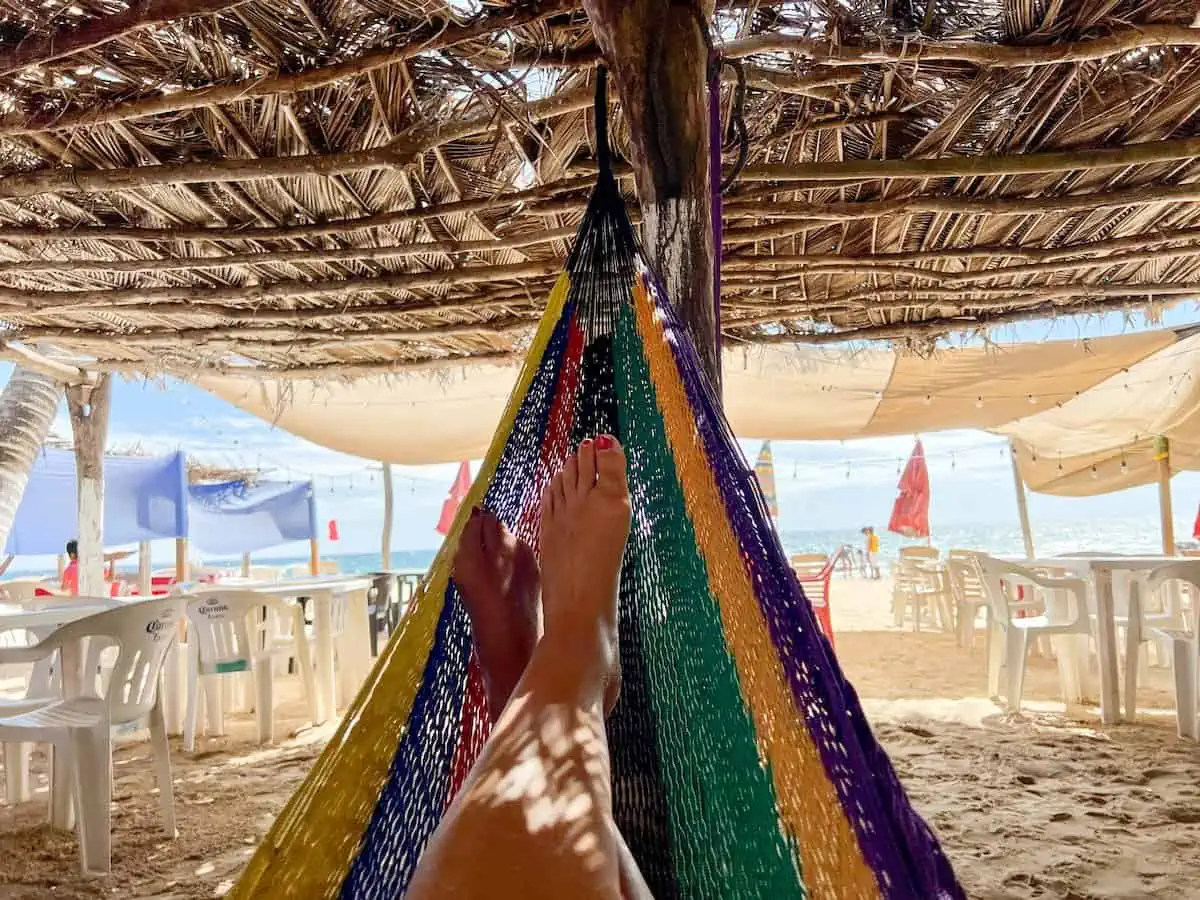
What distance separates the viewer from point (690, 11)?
129cm

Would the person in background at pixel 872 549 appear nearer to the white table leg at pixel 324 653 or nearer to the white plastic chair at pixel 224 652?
the white table leg at pixel 324 653

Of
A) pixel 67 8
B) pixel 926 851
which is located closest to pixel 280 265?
pixel 67 8

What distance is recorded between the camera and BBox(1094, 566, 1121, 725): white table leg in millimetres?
2998

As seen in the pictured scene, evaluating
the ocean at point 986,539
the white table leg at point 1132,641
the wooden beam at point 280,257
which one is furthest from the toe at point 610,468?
the ocean at point 986,539

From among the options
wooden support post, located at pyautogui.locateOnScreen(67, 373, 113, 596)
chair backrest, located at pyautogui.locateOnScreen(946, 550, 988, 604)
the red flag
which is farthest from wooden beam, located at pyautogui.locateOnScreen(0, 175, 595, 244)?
the red flag

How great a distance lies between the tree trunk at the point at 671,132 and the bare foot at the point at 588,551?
1.21ft

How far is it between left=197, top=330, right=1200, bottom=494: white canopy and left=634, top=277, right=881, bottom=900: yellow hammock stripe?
2.99 metres

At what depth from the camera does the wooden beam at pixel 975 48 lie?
61.4 inches

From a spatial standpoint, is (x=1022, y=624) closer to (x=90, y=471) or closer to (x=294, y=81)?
(x=294, y=81)

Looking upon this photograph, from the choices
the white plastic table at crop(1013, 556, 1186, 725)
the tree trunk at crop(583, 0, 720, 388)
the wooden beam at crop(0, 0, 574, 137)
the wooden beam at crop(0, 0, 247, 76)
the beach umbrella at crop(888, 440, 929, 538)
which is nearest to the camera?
the tree trunk at crop(583, 0, 720, 388)

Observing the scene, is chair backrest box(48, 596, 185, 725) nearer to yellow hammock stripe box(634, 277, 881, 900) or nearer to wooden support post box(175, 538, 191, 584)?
yellow hammock stripe box(634, 277, 881, 900)

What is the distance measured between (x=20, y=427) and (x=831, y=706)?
5.10 m

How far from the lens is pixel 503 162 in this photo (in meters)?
2.18

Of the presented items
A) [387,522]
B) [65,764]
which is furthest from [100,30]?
[387,522]
